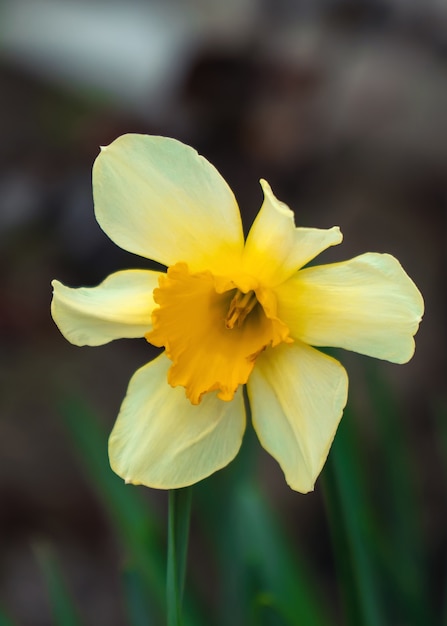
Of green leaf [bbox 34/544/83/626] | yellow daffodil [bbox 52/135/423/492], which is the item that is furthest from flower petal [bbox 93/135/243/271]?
green leaf [bbox 34/544/83/626]

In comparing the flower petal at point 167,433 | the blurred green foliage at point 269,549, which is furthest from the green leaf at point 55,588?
the flower petal at point 167,433

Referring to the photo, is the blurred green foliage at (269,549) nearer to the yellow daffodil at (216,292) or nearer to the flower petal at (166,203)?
the yellow daffodil at (216,292)

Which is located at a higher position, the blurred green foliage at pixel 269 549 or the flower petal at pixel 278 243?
the flower petal at pixel 278 243

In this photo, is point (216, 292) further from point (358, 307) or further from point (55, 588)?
point (55, 588)

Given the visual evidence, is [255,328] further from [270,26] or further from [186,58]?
[270,26]

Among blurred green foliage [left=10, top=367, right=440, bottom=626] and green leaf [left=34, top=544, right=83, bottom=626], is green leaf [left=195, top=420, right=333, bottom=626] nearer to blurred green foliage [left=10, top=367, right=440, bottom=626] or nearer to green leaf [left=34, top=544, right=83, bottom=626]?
blurred green foliage [left=10, top=367, right=440, bottom=626]

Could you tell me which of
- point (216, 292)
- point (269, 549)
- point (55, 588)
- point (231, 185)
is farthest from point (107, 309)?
point (231, 185)

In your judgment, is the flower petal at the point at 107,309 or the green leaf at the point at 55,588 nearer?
the flower petal at the point at 107,309

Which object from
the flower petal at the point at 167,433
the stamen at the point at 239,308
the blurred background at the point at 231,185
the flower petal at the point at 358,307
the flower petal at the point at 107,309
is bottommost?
the blurred background at the point at 231,185

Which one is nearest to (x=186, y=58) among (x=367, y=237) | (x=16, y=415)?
(x=367, y=237)
